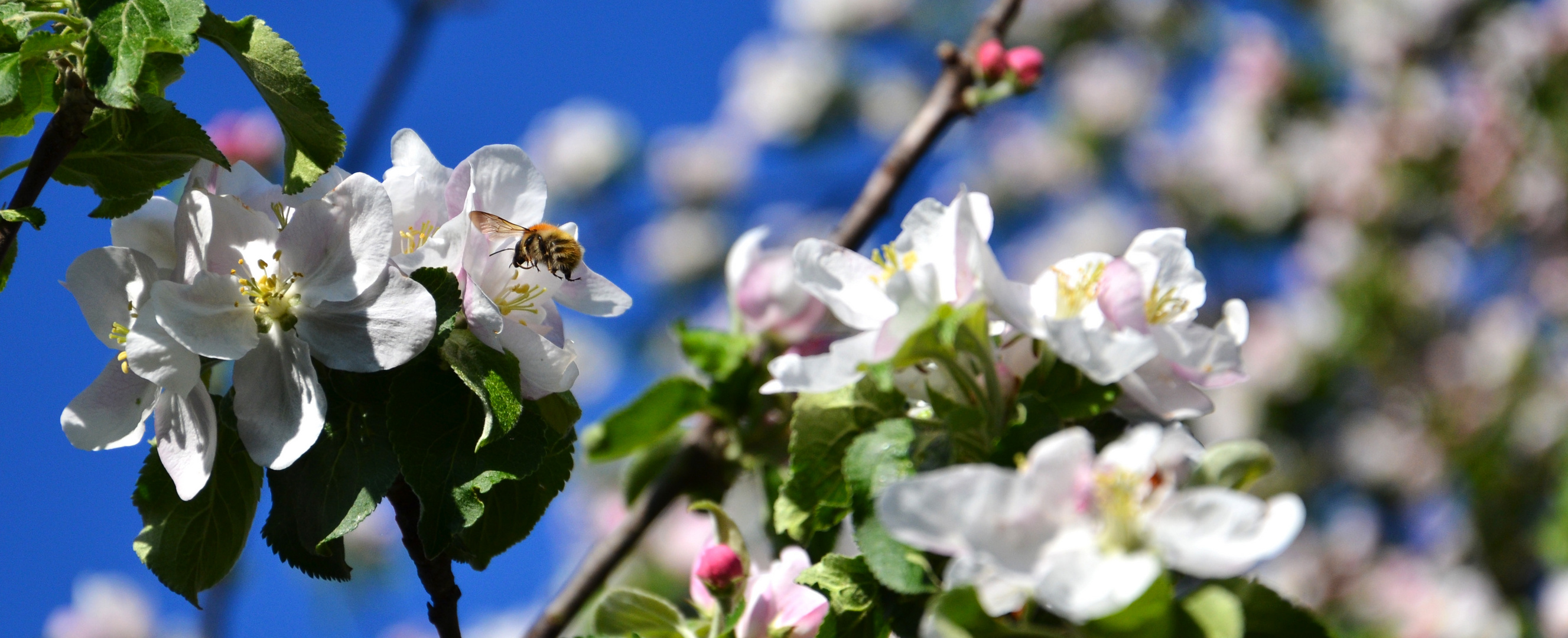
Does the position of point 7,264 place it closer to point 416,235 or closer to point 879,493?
point 416,235

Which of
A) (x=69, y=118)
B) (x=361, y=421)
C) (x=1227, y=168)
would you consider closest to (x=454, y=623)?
(x=361, y=421)

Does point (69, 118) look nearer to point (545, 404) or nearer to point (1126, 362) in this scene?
point (545, 404)

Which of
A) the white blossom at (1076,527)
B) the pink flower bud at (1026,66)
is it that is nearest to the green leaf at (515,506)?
the white blossom at (1076,527)

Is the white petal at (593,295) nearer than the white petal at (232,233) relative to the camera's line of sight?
No

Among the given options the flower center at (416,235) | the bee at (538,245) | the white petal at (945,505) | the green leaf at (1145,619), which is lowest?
the green leaf at (1145,619)

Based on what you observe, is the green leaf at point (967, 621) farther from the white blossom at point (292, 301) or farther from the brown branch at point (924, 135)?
the brown branch at point (924, 135)

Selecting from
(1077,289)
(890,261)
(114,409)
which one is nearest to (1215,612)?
(1077,289)
